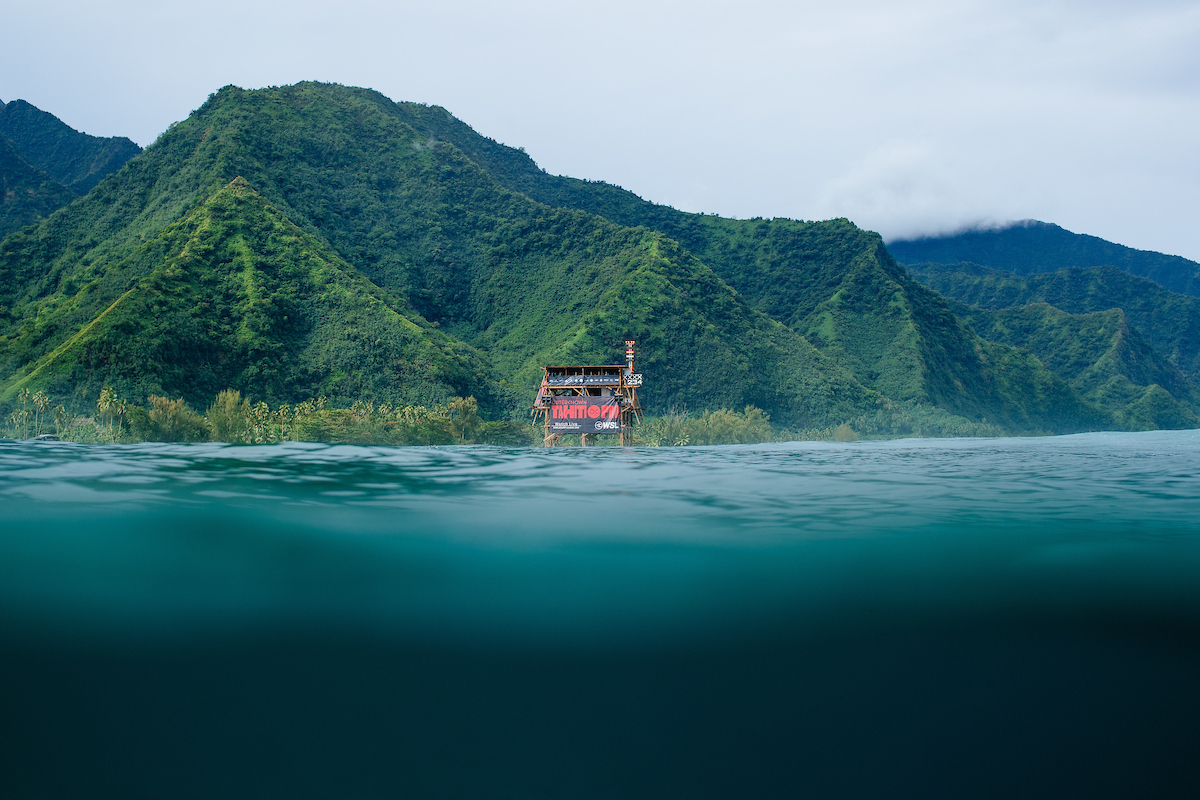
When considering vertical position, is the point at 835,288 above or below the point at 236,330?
above

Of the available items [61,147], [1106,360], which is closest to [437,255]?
[61,147]

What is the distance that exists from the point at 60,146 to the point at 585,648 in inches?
8293

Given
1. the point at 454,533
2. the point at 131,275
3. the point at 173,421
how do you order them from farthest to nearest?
the point at 131,275
the point at 173,421
the point at 454,533

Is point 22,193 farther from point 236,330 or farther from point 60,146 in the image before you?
point 236,330

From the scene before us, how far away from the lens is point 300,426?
1969 inches

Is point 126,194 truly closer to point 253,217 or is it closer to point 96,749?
point 253,217

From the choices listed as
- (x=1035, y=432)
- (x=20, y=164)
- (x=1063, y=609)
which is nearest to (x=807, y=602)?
(x=1063, y=609)

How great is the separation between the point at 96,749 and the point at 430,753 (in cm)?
233

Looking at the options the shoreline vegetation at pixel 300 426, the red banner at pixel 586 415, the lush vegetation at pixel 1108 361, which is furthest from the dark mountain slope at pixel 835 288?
the red banner at pixel 586 415

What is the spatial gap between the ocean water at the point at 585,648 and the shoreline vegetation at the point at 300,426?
1020 inches

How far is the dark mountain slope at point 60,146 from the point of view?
6412 inches

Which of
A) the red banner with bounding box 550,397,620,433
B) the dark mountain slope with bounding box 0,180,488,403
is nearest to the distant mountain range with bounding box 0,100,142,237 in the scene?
the dark mountain slope with bounding box 0,180,488,403

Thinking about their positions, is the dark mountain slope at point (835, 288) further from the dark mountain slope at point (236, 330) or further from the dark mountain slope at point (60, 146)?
the dark mountain slope at point (236, 330)

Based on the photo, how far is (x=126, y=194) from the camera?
335 ft
